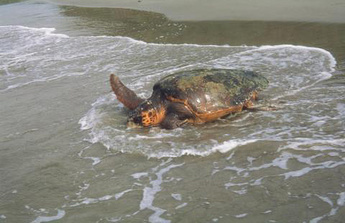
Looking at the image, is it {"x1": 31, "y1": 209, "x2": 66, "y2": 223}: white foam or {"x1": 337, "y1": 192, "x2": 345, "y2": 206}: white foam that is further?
{"x1": 31, "y1": 209, "x2": 66, "y2": 223}: white foam

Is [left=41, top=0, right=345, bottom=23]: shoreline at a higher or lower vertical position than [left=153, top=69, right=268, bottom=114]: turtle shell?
higher

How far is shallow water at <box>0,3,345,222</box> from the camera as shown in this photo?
11.9 ft

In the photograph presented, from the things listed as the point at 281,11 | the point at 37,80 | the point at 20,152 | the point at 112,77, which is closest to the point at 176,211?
the point at 20,152

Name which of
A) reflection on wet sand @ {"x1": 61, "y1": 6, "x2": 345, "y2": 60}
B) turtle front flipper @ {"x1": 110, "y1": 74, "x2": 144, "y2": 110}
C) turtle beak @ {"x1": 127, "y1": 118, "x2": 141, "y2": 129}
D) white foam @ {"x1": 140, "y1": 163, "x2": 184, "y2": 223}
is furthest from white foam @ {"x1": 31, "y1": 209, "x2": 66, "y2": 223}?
reflection on wet sand @ {"x1": 61, "y1": 6, "x2": 345, "y2": 60}

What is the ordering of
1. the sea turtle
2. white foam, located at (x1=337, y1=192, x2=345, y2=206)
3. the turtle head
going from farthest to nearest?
the turtle head
the sea turtle
white foam, located at (x1=337, y1=192, x2=345, y2=206)

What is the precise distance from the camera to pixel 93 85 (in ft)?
25.7

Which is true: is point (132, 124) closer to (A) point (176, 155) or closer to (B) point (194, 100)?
(B) point (194, 100)

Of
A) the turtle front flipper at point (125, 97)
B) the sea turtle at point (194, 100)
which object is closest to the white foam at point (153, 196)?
the sea turtle at point (194, 100)

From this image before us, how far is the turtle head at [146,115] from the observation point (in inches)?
217

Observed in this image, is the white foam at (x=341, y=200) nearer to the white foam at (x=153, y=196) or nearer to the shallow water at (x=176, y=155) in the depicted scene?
the shallow water at (x=176, y=155)

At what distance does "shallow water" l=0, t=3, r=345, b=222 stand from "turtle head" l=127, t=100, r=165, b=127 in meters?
0.14

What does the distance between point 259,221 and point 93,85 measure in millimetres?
5251

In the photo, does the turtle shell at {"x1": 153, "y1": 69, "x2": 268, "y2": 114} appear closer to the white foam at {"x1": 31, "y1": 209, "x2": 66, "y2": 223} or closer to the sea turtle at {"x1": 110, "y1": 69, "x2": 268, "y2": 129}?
the sea turtle at {"x1": 110, "y1": 69, "x2": 268, "y2": 129}

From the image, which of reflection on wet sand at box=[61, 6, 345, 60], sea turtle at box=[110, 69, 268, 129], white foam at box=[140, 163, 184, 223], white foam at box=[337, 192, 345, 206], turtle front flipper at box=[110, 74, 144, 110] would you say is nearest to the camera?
white foam at box=[337, 192, 345, 206]
